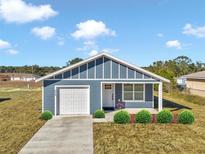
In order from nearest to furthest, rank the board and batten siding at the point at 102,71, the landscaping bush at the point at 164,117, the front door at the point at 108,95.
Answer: the landscaping bush at the point at 164,117
the board and batten siding at the point at 102,71
the front door at the point at 108,95

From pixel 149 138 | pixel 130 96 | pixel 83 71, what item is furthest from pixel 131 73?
pixel 149 138

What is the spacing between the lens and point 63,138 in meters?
14.2

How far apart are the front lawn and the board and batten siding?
16.5 ft

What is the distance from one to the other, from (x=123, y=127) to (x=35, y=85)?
58.6 m

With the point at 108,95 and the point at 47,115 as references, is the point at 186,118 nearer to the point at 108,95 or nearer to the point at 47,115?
the point at 108,95

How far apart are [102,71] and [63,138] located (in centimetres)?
847

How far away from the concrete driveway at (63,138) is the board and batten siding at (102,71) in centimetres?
384

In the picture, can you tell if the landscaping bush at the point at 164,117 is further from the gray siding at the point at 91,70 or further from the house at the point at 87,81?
the gray siding at the point at 91,70

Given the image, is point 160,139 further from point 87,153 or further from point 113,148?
point 87,153

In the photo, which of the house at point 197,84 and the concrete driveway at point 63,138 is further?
the house at point 197,84

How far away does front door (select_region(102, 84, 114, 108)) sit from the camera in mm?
24828

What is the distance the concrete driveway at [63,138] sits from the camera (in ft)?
39.7

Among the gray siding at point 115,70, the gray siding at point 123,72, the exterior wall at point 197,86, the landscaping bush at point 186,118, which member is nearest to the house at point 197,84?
the exterior wall at point 197,86

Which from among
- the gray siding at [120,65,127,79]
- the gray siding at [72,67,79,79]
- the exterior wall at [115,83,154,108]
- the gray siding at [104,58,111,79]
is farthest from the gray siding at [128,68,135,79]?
the gray siding at [72,67,79,79]
